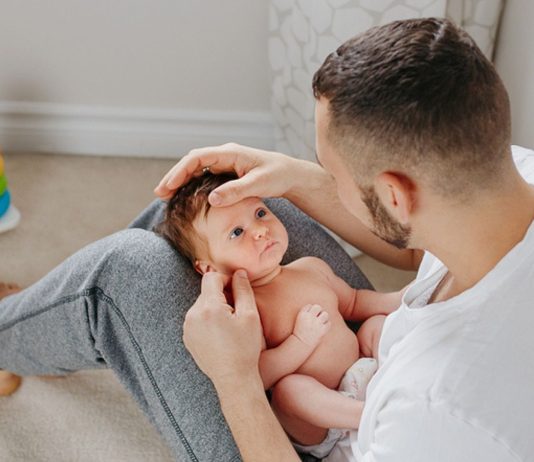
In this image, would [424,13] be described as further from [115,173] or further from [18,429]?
[18,429]

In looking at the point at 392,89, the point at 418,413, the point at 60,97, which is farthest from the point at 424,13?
the point at 60,97

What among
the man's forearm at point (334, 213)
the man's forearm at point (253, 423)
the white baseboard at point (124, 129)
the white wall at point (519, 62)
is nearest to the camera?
the man's forearm at point (253, 423)

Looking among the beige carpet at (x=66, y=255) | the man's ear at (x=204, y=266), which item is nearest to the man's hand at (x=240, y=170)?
the man's ear at (x=204, y=266)

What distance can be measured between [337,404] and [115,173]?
123 cm

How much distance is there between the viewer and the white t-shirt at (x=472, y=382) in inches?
29.7

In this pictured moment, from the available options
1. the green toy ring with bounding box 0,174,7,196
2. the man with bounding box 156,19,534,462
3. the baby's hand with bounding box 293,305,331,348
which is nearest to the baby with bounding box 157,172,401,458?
the baby's hand with bounding box 293,305,331,348

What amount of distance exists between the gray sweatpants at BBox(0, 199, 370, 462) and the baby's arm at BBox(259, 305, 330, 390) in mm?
116

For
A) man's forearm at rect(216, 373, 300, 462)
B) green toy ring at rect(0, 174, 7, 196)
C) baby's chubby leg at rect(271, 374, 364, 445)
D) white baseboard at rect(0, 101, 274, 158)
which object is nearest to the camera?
man's forearm at rect(216, 373, 300, 462)

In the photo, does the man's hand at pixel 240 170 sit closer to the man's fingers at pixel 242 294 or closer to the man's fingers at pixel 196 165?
the man's fingers at pixel 196 165

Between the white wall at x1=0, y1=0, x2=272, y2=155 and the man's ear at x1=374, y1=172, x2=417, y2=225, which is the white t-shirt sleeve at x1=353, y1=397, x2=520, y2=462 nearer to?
the man's ear at x1=374, y1=172, x2=417, y2=225

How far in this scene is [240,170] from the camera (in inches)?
49.4

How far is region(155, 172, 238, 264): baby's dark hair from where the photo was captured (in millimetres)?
1190

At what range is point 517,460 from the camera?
0.76 m

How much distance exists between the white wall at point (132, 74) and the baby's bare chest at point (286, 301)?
92 cm
